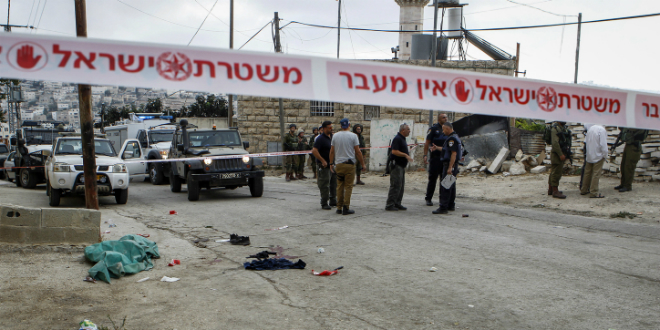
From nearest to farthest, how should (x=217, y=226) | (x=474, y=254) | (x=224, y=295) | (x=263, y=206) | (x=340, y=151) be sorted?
(x=224, y=295) < (x=474, y=254) < (x=217, y=226) < (x=340, y=151) < (x=263, y=206)

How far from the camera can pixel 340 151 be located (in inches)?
376

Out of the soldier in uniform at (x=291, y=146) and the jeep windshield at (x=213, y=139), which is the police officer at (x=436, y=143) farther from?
the soldier in uniform at (x=291, y=146)

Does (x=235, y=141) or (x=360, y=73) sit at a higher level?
(x=360, y=73)

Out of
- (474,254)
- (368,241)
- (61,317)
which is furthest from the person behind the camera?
(368,241)

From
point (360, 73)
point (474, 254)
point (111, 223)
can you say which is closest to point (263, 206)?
point (111, 223)

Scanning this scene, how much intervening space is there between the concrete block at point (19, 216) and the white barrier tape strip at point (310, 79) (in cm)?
407

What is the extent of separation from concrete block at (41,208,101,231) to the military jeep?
523 centimetres

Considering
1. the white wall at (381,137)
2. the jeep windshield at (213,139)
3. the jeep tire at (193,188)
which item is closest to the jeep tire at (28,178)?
the jeep windshield at (213,139)

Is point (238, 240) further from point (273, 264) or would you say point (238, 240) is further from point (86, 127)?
point (86, 127)

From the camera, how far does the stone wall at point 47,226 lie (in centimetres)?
657

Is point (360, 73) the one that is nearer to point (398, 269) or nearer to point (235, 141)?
point (398, 269)

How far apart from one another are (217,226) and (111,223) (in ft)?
6.44

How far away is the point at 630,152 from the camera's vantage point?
36.7ft

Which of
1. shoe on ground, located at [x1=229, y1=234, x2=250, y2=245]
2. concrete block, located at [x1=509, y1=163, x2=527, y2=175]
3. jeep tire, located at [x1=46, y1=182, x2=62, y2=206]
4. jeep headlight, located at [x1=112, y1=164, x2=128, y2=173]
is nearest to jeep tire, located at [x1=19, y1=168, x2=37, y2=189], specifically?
jeep tire, located at [x1=46, y1=182, x2=62, y2=206]
